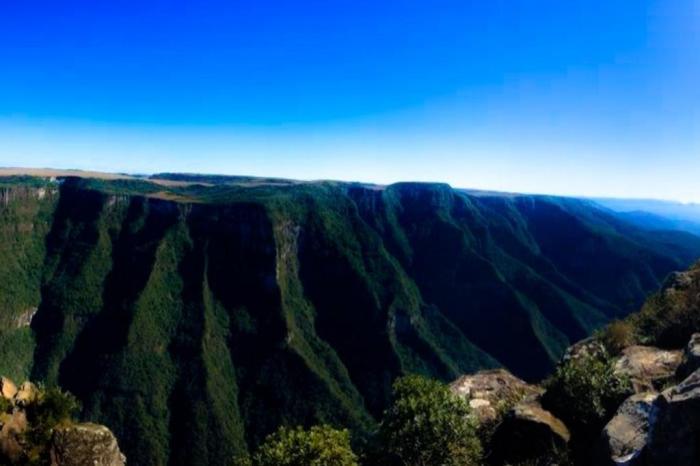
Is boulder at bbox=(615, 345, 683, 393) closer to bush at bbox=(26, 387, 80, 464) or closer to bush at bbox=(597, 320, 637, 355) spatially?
bush at bbox=(597, 320, 637, 355)

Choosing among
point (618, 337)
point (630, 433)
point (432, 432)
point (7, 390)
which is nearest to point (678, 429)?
point (630, 433)

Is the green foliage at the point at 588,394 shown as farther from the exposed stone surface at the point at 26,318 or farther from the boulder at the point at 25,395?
the exposed stone surface at the point at 26,318

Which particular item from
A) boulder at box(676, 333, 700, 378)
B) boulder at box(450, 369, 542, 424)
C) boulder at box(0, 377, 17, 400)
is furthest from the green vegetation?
boulder at box(676, 333, 700, 378)

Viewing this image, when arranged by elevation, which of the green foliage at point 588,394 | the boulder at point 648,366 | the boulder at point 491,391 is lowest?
the boulder at point 491,391

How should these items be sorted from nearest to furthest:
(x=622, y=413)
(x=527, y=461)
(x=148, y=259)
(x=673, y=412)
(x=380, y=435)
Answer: (x=673, y=412), (x=622, y=413), (x=527, y=461), (x=380, y=435), (x=148, y=259)

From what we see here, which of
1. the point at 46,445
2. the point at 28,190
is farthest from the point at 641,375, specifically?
the point at 28,190

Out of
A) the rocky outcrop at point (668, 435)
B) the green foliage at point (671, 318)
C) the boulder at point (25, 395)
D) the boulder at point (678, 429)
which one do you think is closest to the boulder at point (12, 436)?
the boulder at point (25, 395)

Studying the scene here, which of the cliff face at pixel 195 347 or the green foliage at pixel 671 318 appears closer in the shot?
the green foliage at pixel 671 318

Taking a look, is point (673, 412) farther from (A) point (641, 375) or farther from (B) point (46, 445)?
(B) point (46, 445)
